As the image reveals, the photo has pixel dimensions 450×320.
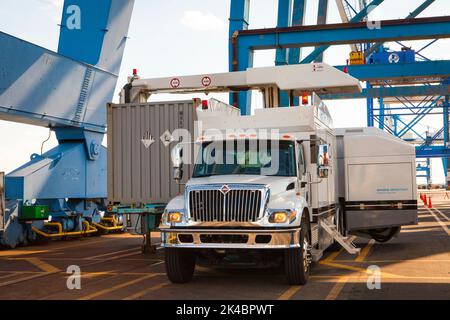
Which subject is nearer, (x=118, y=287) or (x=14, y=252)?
(x=118, y=287)

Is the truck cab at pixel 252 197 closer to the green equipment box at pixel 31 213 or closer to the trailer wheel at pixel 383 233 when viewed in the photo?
the trailer wheel at pixel 383 233

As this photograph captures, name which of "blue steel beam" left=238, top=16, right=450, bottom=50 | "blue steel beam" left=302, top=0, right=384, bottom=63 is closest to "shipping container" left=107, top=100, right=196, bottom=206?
"blue steel beam" left=238, top=16, right=450, bottom=50

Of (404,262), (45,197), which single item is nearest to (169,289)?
(404,262)

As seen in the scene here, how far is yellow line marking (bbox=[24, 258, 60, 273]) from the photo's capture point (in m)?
12.9

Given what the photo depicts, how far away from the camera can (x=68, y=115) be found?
20.5m

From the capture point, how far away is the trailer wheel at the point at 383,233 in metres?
16.8

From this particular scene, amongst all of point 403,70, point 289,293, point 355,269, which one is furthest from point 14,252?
point 403,70

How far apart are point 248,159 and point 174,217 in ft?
5.76

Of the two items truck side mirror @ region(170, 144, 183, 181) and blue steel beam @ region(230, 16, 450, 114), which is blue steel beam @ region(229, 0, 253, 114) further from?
truck side mirror @ region(170, 144, 183, 181)

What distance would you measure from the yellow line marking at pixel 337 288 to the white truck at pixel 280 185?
543mm

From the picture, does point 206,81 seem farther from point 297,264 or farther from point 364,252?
point 297,264

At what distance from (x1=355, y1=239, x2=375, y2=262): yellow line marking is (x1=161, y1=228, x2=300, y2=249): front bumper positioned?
180 inches

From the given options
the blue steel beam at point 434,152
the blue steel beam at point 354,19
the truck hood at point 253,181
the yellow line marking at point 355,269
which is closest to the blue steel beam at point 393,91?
the blue steel beam at point 354,19

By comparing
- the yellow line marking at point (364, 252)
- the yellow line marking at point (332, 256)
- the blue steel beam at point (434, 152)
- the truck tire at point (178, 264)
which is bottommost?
the yellow line marking at point (332, 256)
